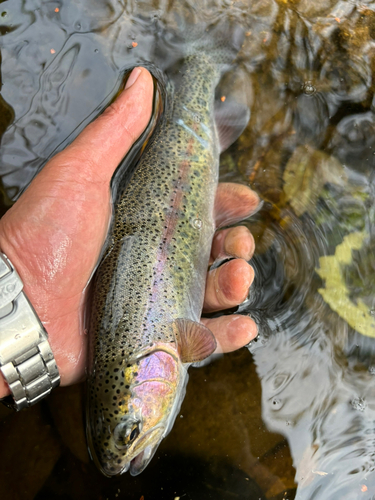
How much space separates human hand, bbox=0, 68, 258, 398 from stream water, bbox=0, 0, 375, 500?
11.7 inches

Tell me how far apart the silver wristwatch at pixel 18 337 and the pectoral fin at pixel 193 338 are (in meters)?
0.68

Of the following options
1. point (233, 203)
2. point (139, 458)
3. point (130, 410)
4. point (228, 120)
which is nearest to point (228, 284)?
point (233, 203)

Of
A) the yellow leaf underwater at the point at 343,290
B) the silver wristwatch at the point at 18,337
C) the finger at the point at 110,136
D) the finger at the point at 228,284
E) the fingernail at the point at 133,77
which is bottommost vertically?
the yellow leaf underwater at the point at 343,290

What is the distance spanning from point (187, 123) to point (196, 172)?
357 millimetres

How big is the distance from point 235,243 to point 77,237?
1055mm

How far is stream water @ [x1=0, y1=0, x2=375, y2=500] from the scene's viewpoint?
2.45 meters

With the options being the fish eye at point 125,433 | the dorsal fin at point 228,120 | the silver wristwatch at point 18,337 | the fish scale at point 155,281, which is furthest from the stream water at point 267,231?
the silver wristwatch at point 18,337

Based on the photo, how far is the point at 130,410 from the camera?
6.02ft

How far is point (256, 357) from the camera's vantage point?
8.59 ft

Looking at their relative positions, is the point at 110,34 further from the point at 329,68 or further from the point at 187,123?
the point at 329,68

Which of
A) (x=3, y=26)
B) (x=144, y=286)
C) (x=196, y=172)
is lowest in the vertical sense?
(x=144, y=286)

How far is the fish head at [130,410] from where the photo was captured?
6.03 feet

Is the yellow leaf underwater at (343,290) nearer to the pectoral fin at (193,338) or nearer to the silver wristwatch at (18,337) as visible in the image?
the pectoral fin at (193,338)

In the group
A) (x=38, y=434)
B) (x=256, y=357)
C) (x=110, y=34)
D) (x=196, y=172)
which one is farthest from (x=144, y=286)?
(x=110, y=34)
